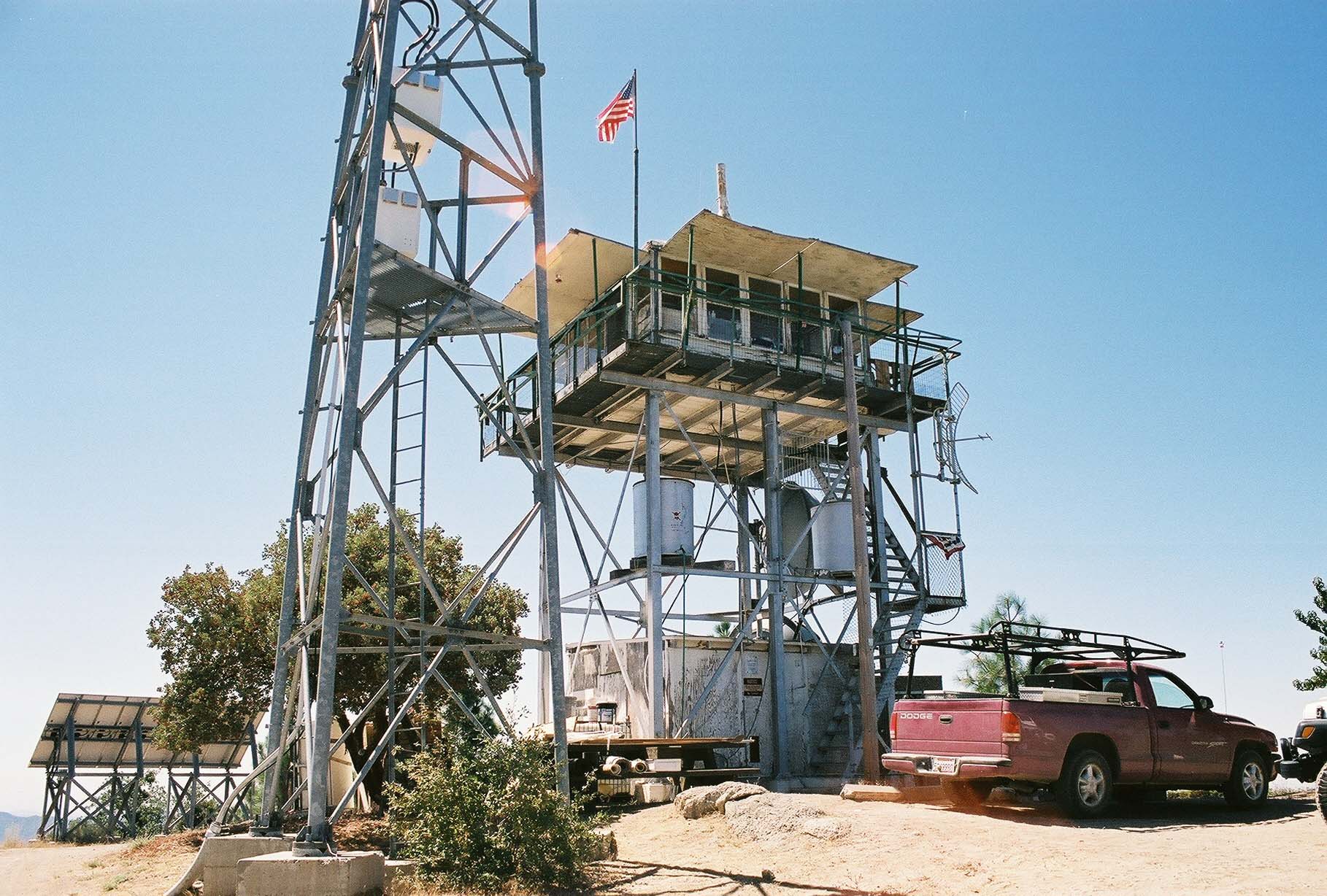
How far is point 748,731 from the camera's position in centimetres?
2283

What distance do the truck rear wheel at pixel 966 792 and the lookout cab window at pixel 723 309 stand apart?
10.4 metres

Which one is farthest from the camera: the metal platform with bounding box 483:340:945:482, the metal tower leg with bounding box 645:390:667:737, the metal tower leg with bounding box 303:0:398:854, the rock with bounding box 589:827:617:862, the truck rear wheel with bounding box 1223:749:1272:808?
the metal platform with bounding box 483:340:945:482

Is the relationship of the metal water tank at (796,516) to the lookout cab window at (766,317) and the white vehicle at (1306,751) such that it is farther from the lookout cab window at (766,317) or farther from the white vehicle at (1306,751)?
the white vehicle at (1306,751)

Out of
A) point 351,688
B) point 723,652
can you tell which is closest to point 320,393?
point 351,688

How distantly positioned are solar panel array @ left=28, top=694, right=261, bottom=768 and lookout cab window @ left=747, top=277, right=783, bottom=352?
1676 cm

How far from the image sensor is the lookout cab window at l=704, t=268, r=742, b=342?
23.4m

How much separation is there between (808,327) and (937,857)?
15543 mm

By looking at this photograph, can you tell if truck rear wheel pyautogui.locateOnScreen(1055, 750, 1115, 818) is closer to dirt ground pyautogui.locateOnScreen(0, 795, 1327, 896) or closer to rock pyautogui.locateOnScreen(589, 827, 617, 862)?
dirt ground pyautogui.locateOnScreen(0, 795, 1327, 896)

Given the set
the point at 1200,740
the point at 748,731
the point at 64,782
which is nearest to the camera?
the point at 1200,740

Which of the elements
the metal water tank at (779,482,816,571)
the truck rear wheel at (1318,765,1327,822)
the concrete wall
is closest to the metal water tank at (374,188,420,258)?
the concrete wall

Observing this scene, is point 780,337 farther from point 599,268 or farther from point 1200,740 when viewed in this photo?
point 1200,740

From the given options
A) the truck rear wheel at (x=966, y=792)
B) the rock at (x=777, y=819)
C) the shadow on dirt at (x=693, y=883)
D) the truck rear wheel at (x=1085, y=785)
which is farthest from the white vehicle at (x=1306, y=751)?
the shadow on dirt at (x=693, y=883)

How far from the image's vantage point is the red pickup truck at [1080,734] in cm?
1402

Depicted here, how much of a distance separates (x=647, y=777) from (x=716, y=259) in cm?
1104
